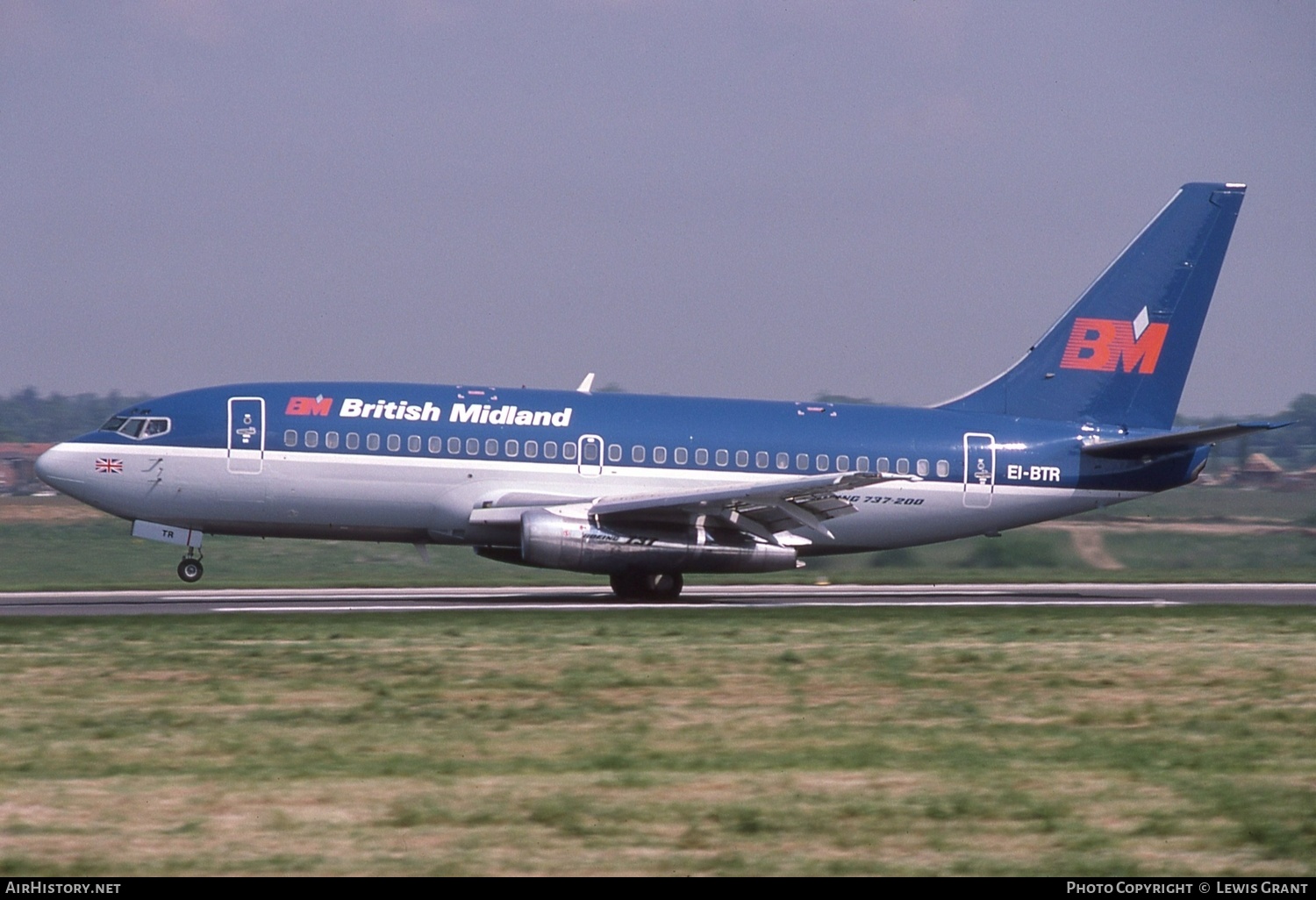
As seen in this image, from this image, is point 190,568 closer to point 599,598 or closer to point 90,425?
point 599,598

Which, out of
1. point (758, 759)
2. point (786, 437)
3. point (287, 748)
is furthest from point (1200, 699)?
point (786, 437)

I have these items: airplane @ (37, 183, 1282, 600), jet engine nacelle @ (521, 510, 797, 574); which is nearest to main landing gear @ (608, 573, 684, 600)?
airplane @ (37, 183, 1282, 600)

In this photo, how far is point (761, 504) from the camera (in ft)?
92.2

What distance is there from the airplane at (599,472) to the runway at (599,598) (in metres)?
0.99

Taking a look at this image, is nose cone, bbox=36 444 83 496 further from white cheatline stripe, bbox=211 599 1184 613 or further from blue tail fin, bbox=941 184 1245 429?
blue tail fin, bbox=941 184 1245 429

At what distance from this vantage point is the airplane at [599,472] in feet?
92.3

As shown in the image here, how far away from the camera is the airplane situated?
92.3ft

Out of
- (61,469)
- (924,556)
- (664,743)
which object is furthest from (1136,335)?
(664,743)

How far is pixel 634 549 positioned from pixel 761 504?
2371 mm

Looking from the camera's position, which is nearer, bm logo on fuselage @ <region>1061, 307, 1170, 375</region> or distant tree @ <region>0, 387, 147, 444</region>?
bm logo on fuselage @ <region>1061, 307, 1170, 375</region>

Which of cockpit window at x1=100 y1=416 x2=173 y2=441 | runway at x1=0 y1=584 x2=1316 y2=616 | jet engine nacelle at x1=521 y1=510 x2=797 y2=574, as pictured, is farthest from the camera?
cockpit window at x1=100 y1=416 x2=173 y2=441

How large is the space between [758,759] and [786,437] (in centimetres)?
1775

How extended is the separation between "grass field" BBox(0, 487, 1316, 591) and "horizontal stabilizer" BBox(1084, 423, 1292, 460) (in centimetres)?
635
